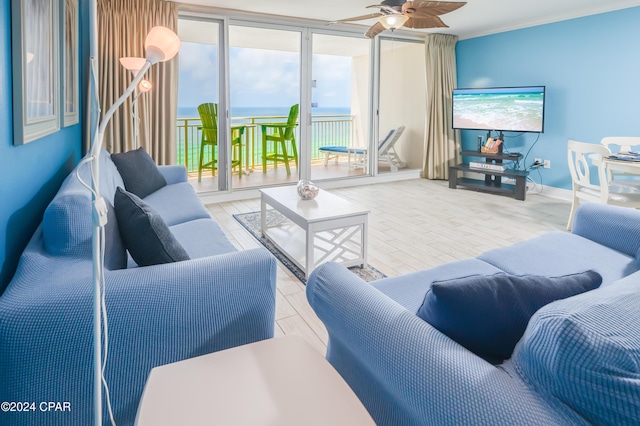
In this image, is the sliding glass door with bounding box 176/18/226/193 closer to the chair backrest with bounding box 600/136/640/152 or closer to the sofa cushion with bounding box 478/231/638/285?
the sofa cushion with bounding box 478/231/638/285

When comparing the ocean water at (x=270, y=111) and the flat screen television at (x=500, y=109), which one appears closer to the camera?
the flat screen television at (x=500, y=109)

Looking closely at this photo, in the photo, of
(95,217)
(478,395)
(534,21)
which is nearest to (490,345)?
(478,395)

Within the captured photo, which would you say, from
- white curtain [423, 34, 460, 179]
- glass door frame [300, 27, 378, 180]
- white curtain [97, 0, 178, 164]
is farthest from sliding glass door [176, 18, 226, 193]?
white curtain [423, 34, 460, 179]

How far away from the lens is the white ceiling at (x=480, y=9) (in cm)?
457


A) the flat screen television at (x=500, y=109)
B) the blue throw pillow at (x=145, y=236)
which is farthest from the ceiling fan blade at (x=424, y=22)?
the blue throw pillow at (x=145, y=236)

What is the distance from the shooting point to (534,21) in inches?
215

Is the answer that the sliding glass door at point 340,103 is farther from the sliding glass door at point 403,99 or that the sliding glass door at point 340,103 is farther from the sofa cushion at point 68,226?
the sofa cushion at point 68,226

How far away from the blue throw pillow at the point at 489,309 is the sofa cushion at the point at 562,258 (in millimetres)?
969

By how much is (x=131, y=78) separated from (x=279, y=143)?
273 cm

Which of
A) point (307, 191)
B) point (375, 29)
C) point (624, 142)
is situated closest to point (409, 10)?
point (375, 29)

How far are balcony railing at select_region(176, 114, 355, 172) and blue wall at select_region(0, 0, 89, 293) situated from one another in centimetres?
426

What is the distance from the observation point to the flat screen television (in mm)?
5402

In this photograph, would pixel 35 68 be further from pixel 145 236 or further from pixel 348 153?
pixel 348 153

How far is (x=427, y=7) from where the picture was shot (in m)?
3.54
